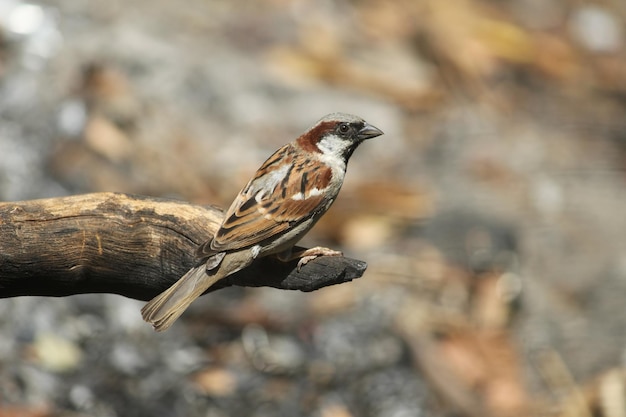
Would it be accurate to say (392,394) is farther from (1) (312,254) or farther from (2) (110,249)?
(2) (110,249)

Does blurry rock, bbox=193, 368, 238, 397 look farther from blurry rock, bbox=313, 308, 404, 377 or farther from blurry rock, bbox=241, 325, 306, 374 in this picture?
blurry rock, bbox=313, 308, 404, 377

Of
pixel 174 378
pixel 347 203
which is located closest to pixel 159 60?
pixel 347 203

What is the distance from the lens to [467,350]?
24.9 feet

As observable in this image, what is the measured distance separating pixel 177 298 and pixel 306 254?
0.63 meters

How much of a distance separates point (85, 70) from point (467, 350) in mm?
3894

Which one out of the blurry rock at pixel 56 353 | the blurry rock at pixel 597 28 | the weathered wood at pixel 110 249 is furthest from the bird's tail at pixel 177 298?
the blurry rock at pixel 597 28

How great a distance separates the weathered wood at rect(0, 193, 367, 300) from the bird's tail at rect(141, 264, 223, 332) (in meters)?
0.12

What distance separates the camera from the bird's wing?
15.1 feet

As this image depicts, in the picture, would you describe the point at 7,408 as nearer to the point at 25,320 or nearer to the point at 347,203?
the point at 25,320

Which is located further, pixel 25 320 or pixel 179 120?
pixel 179 120

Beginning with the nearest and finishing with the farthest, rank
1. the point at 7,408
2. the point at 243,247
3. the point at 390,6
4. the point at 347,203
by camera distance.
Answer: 1. the point at 243,247
2. the point at 7,408
3. the point at 347,203
4. the point at 390,6

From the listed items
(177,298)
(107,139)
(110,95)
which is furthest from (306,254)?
(110,95)

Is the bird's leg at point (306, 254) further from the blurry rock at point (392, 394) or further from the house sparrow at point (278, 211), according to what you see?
the blurry rock at point (392, 394)

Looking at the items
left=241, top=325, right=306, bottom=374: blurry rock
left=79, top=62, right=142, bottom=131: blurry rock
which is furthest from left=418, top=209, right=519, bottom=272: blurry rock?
left=79, top=62, right=142, bottom=131: blurry rock
